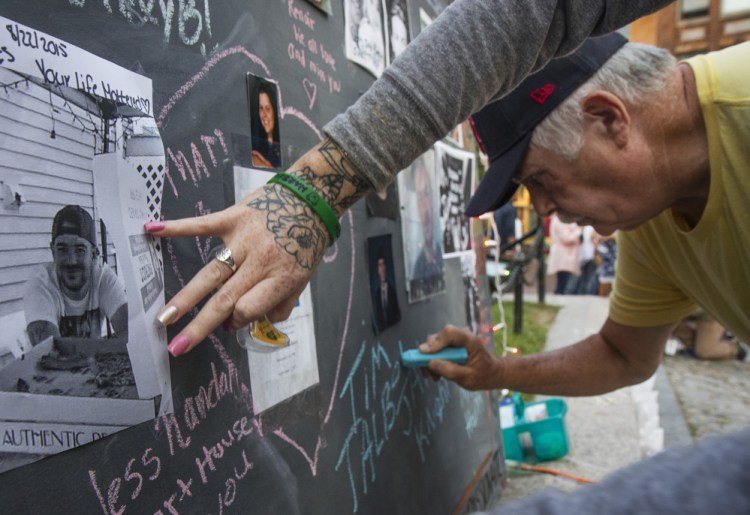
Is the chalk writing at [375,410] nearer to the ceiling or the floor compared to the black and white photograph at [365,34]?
nearer to the floor

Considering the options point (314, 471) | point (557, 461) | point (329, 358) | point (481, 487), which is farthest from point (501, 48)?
point (557, 461)

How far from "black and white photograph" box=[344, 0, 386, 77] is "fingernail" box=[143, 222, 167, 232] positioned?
76 cm

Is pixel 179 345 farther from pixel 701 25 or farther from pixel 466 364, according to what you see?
pixel 701 25

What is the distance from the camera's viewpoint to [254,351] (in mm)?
964

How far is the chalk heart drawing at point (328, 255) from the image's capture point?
82 cm

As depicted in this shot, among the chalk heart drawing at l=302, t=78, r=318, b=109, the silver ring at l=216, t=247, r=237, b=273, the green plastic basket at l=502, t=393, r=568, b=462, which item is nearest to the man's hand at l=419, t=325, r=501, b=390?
the chalk heart drawing at l=302, t=78, r=318, b=109

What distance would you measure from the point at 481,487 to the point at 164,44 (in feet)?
6.56

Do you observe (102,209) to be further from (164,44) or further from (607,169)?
(607,169)

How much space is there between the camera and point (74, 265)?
66 centimetres

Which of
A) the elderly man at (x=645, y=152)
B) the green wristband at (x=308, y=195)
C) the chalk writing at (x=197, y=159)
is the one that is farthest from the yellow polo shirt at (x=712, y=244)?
the chalk writing at (x=197, y=159)

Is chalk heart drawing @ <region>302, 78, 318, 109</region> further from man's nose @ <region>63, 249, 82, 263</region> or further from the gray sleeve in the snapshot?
the gray sleeve

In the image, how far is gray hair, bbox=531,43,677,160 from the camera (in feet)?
3.94

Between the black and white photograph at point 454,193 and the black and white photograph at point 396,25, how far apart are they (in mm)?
387

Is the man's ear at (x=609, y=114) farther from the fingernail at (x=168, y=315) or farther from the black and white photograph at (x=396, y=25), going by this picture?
the fingernail at (x=168, y=315)
